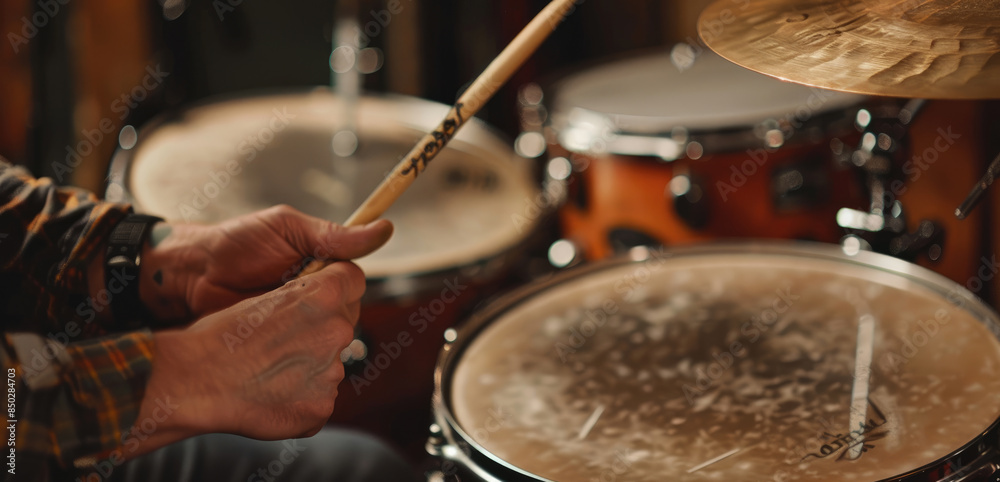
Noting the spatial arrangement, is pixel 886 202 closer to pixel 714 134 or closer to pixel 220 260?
pixel 714 134

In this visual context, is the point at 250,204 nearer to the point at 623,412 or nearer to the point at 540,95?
the point at 540,95

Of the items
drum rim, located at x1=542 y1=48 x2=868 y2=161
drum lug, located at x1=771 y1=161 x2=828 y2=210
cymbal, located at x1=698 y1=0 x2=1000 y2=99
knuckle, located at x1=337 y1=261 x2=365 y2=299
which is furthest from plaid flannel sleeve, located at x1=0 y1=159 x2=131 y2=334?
drum lug, located at x1=771 y1=161 x2=828 y2=210

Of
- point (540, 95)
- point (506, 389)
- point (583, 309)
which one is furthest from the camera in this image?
point (540, 95)

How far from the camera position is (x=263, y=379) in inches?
24.8

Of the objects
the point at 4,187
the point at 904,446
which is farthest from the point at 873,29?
the point at 4,187

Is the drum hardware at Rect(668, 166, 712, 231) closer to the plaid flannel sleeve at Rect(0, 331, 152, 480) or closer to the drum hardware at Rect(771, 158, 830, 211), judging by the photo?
the drum hardware at Rect(771, 158, 830, 211)

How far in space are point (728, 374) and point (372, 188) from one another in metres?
0.77

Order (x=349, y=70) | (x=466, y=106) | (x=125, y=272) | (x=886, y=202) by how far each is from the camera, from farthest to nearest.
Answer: (x=349, y=70), (x=886, y=202), (x=125, y=272), (x=466, y=106)

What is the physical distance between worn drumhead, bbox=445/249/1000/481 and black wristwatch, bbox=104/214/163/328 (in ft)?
1.01

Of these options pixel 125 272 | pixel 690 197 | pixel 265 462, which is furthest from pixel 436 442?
pixel 690 197

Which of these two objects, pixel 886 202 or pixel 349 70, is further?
pixel 349 70

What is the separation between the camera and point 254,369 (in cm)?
63

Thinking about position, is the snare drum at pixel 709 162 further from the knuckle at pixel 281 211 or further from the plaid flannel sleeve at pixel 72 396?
the plaid flannel sleeve at pixel 72 396

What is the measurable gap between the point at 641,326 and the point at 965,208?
0.29 metres
